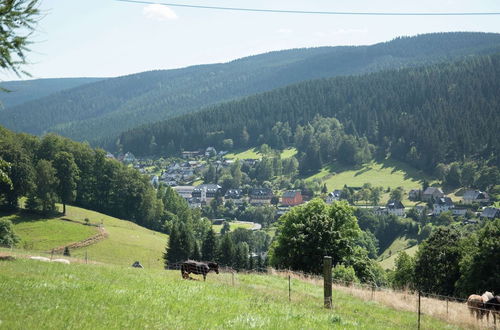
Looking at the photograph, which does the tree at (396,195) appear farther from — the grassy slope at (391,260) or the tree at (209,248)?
the tree at (209,248)

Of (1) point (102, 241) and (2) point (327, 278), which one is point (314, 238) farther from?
(1) point (102, 241)

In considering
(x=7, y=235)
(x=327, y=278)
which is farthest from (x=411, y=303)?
(x=7, y=235)

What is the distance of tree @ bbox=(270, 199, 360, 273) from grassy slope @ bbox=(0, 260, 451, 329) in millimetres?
21227

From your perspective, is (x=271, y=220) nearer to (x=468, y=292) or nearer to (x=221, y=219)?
(x=221, y=219)

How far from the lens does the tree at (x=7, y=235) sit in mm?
69125

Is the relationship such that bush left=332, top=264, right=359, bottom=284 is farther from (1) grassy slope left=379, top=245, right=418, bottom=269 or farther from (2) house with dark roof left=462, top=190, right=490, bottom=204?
(2) house with dark roof left=462, top=190, right=490, bottom=204

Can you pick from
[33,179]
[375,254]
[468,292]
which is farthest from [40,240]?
[375,254]

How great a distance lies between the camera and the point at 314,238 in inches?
1912

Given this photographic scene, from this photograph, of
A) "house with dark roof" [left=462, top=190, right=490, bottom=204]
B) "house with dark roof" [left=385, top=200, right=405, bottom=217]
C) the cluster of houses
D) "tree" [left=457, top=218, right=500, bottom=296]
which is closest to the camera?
"tree" [left=457, top=218, right=500, bottom=296]

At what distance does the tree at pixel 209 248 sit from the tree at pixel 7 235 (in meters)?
31.3

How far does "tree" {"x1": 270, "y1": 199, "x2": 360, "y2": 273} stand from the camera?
158 feet

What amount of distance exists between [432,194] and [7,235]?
159 m

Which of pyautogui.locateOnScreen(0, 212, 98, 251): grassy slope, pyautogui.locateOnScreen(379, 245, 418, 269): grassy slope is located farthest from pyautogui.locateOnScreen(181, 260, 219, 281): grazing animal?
pyautogui.locateOnScreen(379, 245, 418, 269): grassy slope

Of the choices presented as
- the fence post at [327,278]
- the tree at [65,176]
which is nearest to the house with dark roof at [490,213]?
the tree at [65,176]
